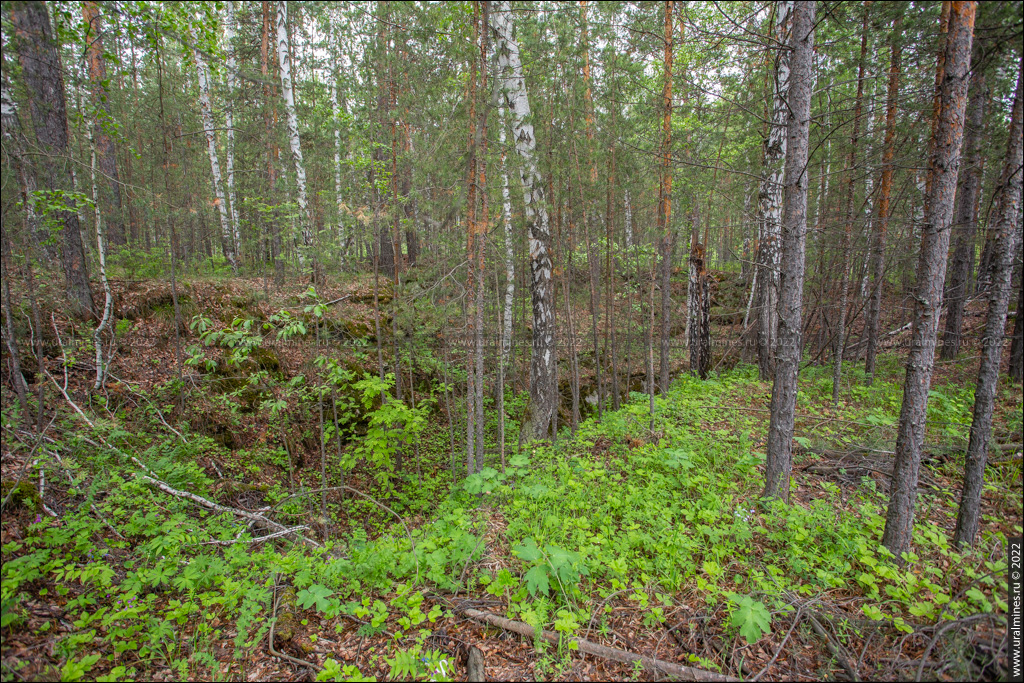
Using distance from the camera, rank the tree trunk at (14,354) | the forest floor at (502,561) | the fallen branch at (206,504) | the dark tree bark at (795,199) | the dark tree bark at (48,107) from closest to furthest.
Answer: the forest floor at (502,561) → the dark tree bark at (795,199) → the dark tree bark at (48,107) → the tree trunk at (14,354) → the fallen branch at (206,504)

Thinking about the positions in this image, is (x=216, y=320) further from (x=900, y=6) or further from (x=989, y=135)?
(x=989, y=135)

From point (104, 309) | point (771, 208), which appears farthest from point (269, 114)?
point (771, 208)

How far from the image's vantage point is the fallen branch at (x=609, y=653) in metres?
2.78

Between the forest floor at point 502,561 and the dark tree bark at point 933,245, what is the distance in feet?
2.24

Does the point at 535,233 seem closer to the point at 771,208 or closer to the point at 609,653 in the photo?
the point at 771,208

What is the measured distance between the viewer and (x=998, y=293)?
11.0ft

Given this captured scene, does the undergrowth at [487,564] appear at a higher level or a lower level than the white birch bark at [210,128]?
lower

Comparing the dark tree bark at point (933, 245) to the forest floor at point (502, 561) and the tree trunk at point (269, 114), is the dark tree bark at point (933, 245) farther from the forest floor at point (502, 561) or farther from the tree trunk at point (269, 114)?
the tree trunk at point (269, 114)

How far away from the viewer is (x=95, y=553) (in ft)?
12.6

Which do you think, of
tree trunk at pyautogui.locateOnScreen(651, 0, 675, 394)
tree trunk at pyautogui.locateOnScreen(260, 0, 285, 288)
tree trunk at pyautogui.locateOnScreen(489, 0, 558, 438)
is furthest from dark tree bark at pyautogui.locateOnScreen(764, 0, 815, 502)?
tree trunk at pyautogui.locateOnScreen(260, 0, 285, 288)

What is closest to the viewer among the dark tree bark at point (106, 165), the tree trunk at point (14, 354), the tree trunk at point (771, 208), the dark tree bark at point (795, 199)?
the dark tree bark at point (795, 199)

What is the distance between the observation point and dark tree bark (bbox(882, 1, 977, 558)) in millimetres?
3137

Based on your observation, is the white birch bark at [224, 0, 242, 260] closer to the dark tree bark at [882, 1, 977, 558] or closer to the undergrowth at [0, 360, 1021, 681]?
the undergrowth at [0, 360, 1021, 681]

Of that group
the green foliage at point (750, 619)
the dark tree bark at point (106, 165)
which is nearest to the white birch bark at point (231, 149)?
the dark tree bark at point (106, 165)
